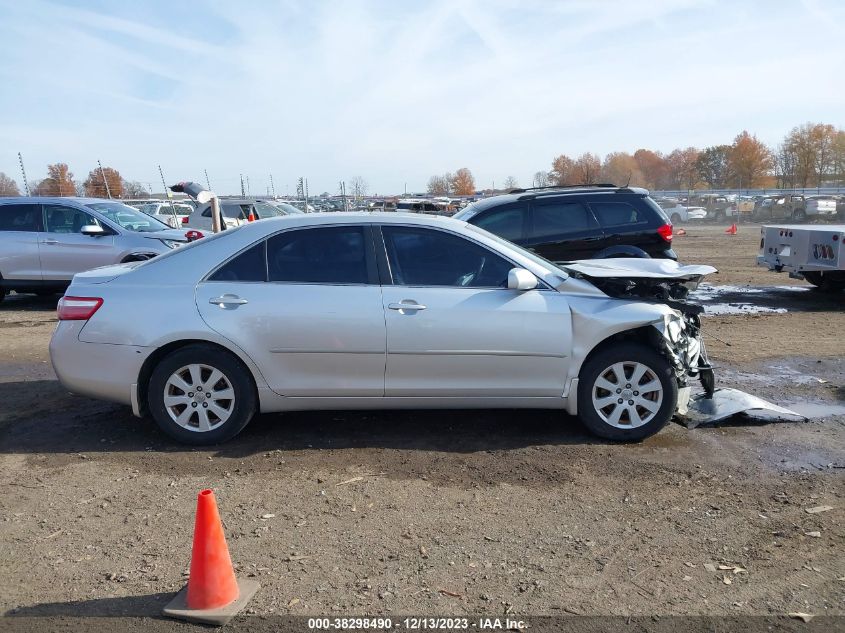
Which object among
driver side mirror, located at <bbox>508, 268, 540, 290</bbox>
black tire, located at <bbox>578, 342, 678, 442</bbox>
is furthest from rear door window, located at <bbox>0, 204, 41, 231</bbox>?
black tire, located at <bbox>578, 342, 678, 442</bbox>

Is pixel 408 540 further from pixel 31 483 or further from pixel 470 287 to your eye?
pixel 31 483

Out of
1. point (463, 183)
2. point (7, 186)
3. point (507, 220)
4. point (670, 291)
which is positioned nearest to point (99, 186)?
point (7, 186)

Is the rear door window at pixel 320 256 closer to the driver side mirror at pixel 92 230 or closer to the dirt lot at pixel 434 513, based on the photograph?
the dirt lot at pixel 434 513

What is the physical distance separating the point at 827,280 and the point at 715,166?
83.5 m

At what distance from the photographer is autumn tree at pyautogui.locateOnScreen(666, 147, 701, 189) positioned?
90.9 meters

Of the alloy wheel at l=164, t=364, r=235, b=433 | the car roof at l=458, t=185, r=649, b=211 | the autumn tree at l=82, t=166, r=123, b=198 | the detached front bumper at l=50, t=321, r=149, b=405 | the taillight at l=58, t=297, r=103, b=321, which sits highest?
the autumn tree at l=82, t=166, r=123, b=198

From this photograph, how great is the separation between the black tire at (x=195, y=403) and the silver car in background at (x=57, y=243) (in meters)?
7.28

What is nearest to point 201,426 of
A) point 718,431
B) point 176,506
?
point 176,506

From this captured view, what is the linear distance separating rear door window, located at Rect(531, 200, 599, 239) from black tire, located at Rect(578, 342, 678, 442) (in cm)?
484

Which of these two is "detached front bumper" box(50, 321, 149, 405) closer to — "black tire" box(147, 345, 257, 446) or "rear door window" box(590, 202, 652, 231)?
"black tire" box(147, 345, 257, 446)

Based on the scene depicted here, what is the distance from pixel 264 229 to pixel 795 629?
4235 millimetres

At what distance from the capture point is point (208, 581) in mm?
3283

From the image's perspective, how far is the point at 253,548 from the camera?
388 centimetres

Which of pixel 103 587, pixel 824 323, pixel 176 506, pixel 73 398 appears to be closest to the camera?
pixel 103 587
